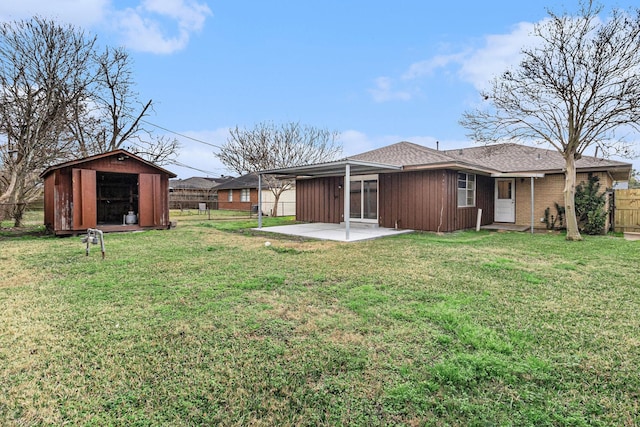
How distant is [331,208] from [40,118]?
34.9 feet

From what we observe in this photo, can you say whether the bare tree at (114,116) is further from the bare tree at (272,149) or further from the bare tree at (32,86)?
the bare tree at (272,149)

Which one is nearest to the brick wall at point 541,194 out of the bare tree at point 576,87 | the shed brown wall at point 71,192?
the bare tree at point 576,87

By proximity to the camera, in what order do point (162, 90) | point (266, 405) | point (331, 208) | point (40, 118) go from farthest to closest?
1. point (162, 90)
2. point (331, 208)
3. point (40, 118)
4. point (266, 405)

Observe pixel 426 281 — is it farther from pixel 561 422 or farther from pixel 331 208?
pixel 331 208

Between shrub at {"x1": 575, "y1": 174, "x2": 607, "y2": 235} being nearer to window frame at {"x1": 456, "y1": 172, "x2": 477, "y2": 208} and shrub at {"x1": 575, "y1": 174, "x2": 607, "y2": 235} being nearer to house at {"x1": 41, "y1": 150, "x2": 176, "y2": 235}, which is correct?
window frame at {"x1": 456, "y1": 172, "x2": 477, "y2": 208}

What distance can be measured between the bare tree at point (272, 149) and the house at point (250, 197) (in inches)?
92.7

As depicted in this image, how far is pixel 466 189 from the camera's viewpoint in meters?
11.1

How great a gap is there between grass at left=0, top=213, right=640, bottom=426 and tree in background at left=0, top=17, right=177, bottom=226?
27.5 ft

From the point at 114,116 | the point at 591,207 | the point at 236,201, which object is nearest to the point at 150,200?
the point at 114,116

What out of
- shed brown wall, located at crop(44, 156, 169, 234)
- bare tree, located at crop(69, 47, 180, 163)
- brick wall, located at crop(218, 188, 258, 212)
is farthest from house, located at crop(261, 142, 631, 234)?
brick wall, located at crop(218, 188, 258, 212)

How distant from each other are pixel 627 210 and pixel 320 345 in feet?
42.3

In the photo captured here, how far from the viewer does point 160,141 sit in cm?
1739

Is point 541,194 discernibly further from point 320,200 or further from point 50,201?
point 50,201

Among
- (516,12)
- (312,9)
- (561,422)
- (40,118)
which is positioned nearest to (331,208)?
(312,9)
